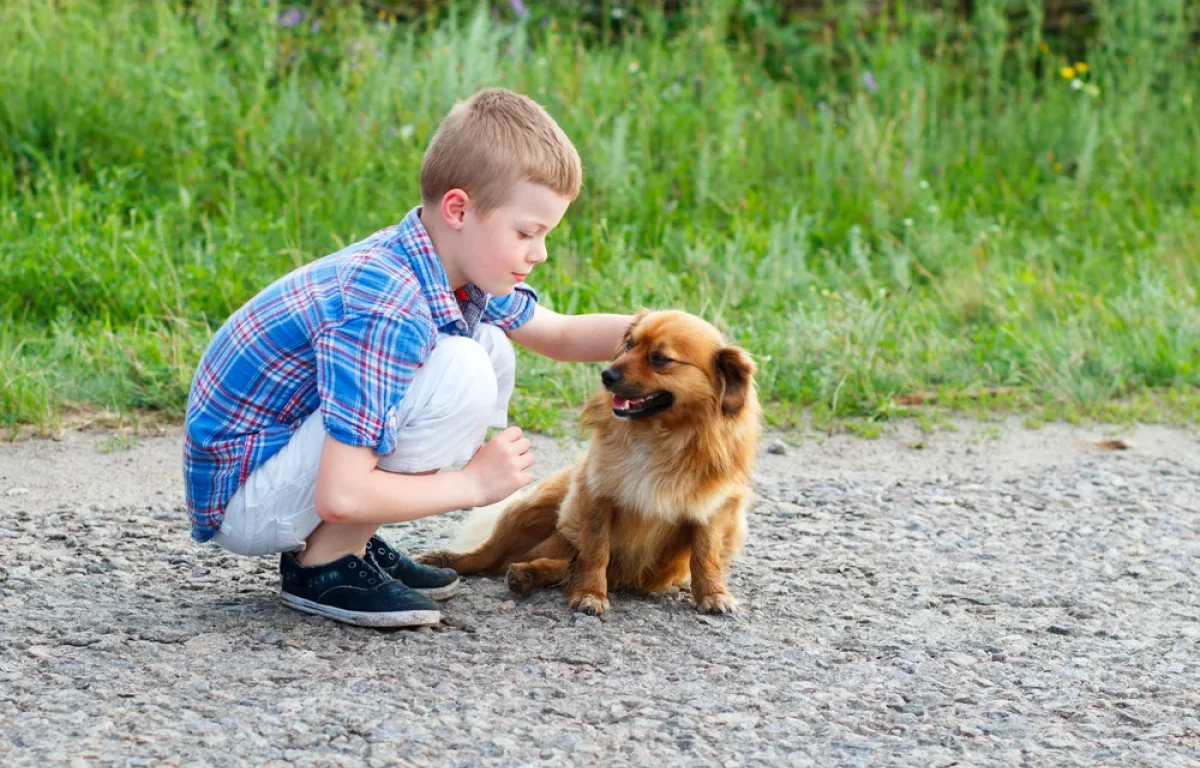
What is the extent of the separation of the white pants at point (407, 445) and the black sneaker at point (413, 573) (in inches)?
12.3

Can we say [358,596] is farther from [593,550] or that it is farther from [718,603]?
[718,603]

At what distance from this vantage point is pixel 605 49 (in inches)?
341

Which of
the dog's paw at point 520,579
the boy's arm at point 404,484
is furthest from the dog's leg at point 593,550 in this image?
the boy's arm at point 404,484

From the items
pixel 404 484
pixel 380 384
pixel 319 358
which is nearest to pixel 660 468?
pixel 404 484

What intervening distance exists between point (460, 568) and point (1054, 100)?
6.28 metres

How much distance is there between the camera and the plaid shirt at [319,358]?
9.73 feet

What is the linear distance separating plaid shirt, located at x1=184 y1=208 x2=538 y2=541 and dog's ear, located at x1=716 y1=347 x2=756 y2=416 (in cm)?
68

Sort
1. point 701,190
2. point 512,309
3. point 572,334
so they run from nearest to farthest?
point 512,309 → point 572,334 → point 701,190

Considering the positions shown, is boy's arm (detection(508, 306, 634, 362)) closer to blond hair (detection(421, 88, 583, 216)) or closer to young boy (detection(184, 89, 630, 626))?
young boy (detection(184, 89, 630, 626))

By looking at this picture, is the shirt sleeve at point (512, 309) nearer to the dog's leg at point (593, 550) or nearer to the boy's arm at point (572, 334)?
the boy's arm at point (572, 334)

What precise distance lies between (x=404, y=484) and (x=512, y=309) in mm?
759

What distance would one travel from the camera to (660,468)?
3459mm

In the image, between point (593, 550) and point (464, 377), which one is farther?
point (593, 550)

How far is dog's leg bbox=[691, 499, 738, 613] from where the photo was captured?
3500mm
